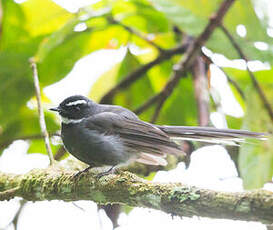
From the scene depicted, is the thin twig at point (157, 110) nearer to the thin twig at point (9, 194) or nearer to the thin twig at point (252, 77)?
the thin twig at point (252, 77)

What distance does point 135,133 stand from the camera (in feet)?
13.0

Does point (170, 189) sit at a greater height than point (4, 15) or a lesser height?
lesser

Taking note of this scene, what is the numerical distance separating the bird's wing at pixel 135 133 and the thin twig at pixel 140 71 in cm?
72

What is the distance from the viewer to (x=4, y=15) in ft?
15.7

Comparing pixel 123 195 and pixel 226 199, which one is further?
pixel 123 195

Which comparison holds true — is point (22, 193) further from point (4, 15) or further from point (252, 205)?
point (4, 15)

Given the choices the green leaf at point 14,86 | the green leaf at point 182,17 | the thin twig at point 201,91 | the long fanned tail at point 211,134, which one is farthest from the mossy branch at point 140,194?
the green leaf at point 182,17

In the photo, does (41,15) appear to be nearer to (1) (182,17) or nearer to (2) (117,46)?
(2) (117,46)

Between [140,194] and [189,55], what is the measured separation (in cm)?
197

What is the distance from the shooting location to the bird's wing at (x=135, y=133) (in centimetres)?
377

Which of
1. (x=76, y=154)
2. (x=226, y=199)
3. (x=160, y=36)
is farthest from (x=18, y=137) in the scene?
(x=226, y=199)

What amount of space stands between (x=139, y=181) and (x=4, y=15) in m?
2.61

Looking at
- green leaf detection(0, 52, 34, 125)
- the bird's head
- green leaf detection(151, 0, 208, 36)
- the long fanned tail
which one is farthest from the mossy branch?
green leaf detection(151, 0, 208, 36)

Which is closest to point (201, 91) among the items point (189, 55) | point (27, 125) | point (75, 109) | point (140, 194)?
point (189, 55)
